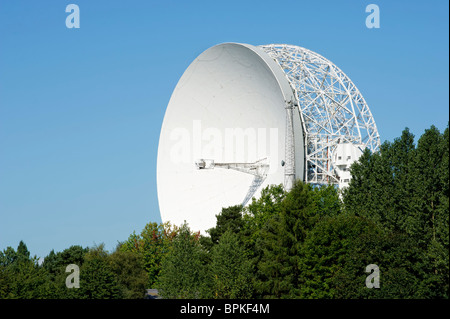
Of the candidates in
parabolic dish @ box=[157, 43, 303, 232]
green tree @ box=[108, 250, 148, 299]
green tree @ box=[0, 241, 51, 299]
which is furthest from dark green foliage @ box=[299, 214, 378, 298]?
green tree @ box=[0, 241, 51, 299]

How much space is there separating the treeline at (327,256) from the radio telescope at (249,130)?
821 centimetres

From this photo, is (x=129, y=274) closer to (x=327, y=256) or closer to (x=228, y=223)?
(x=228, y=223)

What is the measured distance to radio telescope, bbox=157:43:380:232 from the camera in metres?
79.6

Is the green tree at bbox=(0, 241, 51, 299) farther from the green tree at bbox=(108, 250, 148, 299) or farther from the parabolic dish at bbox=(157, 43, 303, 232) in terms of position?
the parabolic dish at bbox=(157, 43, 303, 232)

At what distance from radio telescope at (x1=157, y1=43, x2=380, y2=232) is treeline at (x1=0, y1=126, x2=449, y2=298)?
8208mm

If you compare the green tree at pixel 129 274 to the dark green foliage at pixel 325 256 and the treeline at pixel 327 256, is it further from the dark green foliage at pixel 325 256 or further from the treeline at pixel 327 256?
the dark green foliage at pixel 325 256

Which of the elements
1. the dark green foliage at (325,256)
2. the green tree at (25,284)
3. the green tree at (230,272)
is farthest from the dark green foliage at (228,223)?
the green tree at (25,284)

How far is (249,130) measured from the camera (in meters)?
84.6

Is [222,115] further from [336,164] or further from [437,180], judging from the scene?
[437,180]

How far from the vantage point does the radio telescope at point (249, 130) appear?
7962 cm

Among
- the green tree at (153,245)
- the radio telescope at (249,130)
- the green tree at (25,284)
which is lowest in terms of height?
the green tree at (25,284)

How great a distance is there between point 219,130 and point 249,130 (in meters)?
4.84

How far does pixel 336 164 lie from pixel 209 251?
1671 cm
